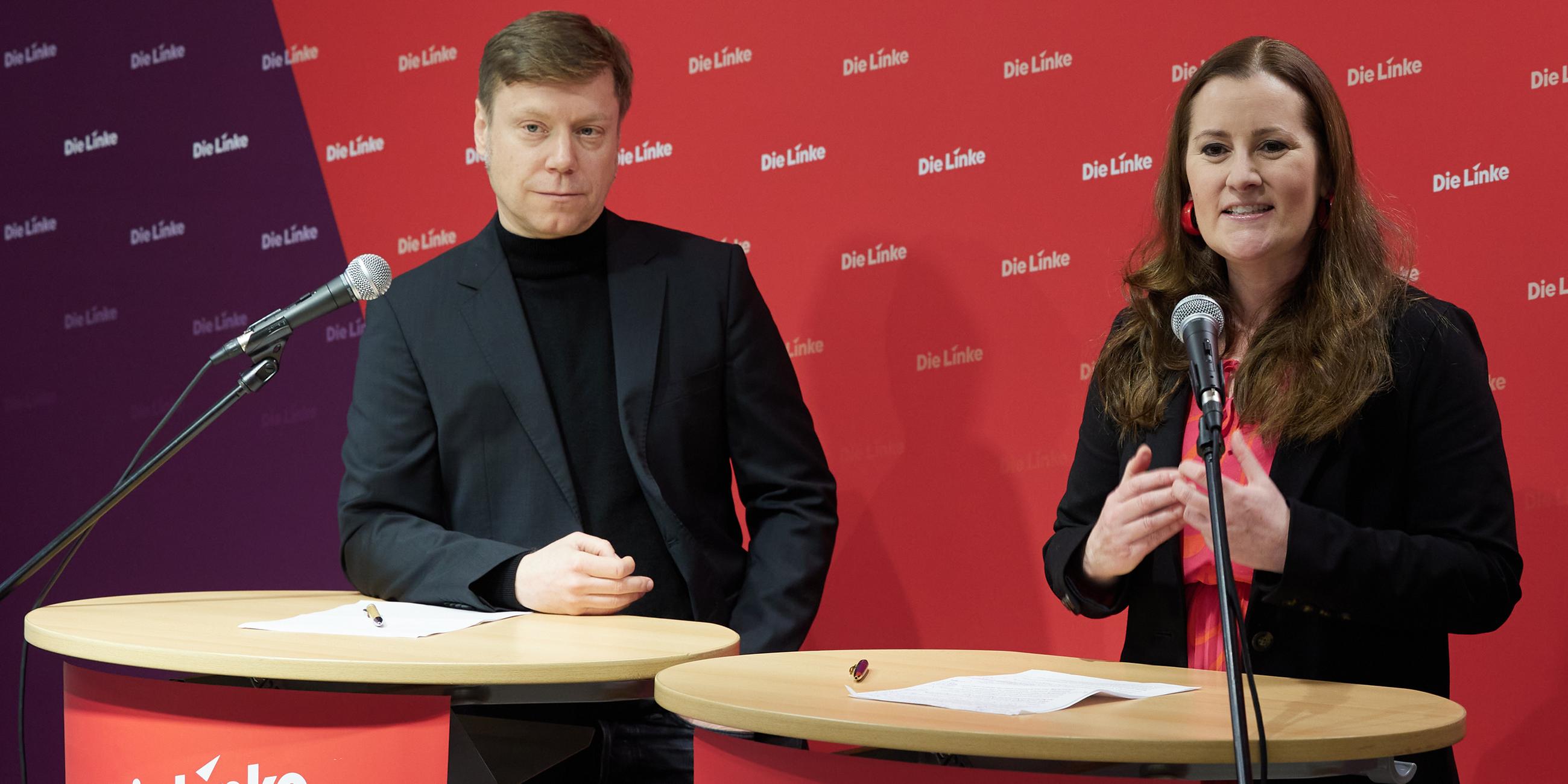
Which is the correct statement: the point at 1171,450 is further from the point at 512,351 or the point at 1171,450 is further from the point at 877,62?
the point at 877,62

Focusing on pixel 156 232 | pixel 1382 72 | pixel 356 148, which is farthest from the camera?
pixel 156 232

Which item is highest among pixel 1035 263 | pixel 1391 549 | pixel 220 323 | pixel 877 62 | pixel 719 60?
pixel 719 60

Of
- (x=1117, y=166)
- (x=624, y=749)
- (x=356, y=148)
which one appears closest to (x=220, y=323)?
(x=356, y=148)

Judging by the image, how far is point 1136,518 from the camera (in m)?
1.93

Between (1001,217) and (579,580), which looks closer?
(579,580)

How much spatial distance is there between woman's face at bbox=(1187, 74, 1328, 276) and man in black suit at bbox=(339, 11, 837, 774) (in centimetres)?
102

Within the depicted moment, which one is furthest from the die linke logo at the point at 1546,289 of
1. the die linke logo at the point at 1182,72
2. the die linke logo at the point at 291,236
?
the die linke logo at the point at 291,236

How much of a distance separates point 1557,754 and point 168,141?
4123 mm

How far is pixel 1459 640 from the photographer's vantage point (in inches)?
116

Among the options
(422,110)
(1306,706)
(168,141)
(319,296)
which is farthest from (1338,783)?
(168,141)

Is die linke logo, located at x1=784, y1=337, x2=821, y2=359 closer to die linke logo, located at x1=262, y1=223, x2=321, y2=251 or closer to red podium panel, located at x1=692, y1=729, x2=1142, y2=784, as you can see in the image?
die linke logo, located at x1=262, y1=223, x2=321, y2=251

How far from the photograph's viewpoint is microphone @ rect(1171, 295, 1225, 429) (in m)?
1.49

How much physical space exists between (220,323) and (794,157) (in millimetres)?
1958

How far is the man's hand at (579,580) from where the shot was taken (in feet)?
7.84
